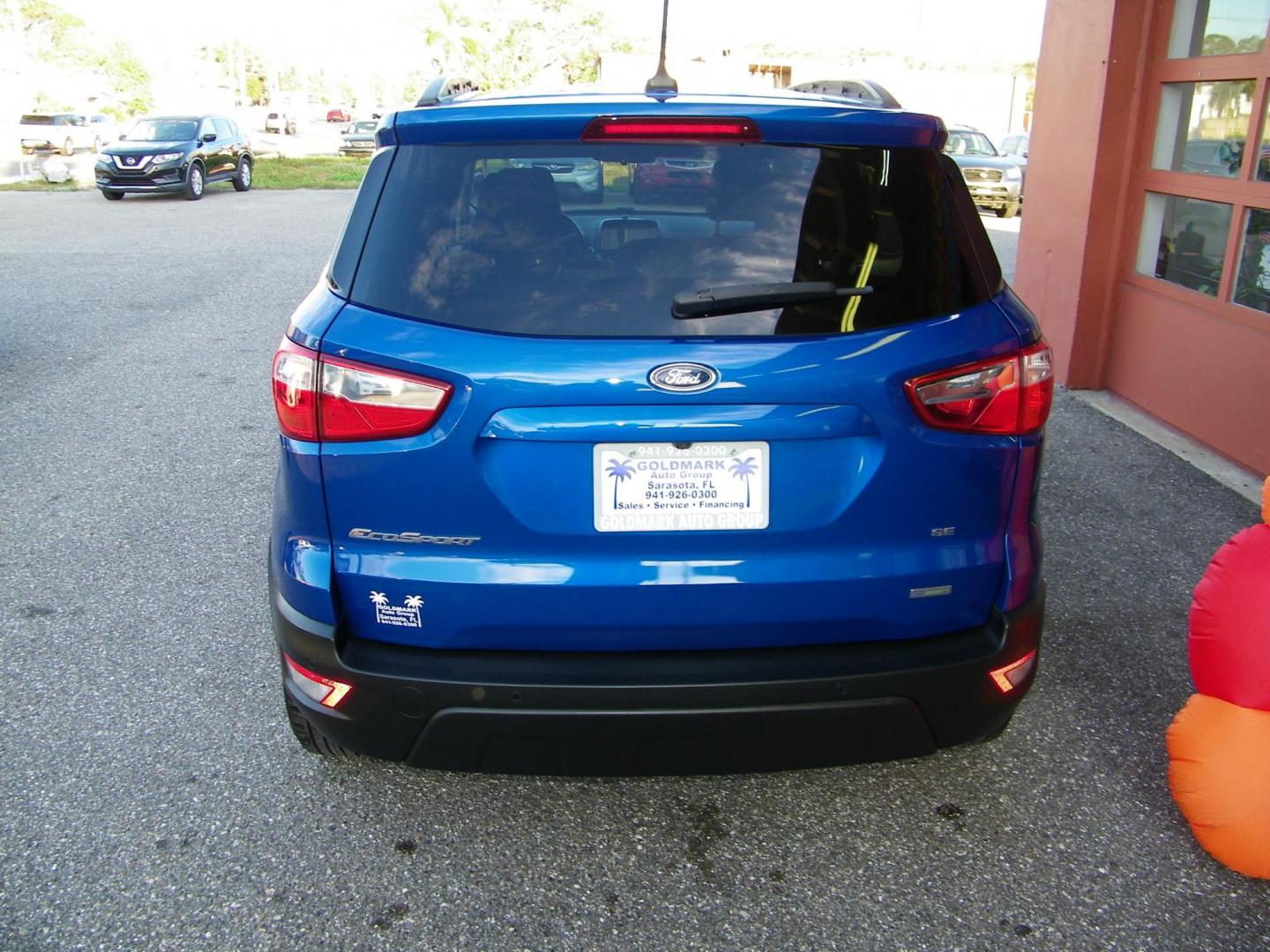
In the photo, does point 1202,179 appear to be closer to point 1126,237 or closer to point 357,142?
point 1126,237

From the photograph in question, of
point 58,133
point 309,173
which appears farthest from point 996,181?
point 58,133

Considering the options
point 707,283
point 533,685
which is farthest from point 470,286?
point 533,685

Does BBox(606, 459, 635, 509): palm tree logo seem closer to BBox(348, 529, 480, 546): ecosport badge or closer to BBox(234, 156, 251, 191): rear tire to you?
BBox(348, 529, 480, 546): ecosport badge

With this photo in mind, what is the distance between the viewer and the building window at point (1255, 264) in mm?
5582

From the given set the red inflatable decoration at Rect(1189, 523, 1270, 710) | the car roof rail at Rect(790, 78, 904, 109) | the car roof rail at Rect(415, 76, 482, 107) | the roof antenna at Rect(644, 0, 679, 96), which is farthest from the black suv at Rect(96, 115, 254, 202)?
the red inflatable decoration at Rect(1189, 523, 1270, 710)

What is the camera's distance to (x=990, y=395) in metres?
2.41

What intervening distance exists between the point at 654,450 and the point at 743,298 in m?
0.37

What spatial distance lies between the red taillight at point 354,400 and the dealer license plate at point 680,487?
0.38 metres

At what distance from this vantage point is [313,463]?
7.80ft

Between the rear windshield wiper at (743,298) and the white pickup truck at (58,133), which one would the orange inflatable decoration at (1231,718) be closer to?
the rear windshield wiper at (743,298)

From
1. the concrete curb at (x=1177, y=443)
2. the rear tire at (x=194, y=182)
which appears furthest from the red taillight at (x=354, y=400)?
the rear tire at (x=194, y=182)

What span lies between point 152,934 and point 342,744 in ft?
1.95

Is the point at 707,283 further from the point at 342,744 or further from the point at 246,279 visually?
the point at 246,279

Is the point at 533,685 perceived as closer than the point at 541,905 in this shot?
Yes
